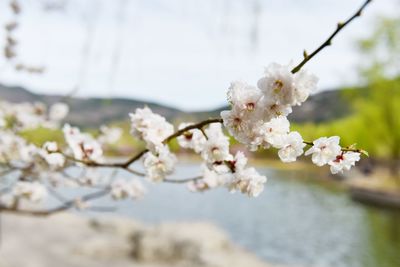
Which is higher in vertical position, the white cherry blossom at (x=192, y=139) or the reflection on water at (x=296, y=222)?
the reflection on water at (x=296, y=222)

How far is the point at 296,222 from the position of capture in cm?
1766

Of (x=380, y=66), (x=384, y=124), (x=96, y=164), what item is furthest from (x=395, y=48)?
(x=96, y=164)

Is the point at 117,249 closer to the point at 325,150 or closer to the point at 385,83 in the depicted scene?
the point at 325,150

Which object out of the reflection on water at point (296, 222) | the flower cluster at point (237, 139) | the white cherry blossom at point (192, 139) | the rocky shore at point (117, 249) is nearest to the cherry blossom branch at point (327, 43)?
the flower cluster at point (237, 139)

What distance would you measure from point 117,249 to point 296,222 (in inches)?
382

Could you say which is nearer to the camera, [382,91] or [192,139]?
[192,139]

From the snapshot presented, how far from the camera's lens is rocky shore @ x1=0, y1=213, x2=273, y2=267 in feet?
27.5

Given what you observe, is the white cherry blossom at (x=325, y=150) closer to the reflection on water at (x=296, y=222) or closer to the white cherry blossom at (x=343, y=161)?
the white cherry blossom at (x=343, y=161)

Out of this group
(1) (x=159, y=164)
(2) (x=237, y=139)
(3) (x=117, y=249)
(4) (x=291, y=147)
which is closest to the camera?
(2) (x=237, y=139)

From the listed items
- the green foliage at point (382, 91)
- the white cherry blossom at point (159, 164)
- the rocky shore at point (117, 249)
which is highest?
the green foliage at point (382, 91)

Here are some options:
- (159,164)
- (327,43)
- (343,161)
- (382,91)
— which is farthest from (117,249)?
(382,91)

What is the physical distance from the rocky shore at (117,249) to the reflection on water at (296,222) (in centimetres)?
292

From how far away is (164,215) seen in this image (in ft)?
62.2

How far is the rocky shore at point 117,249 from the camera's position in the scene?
8.37 meters
